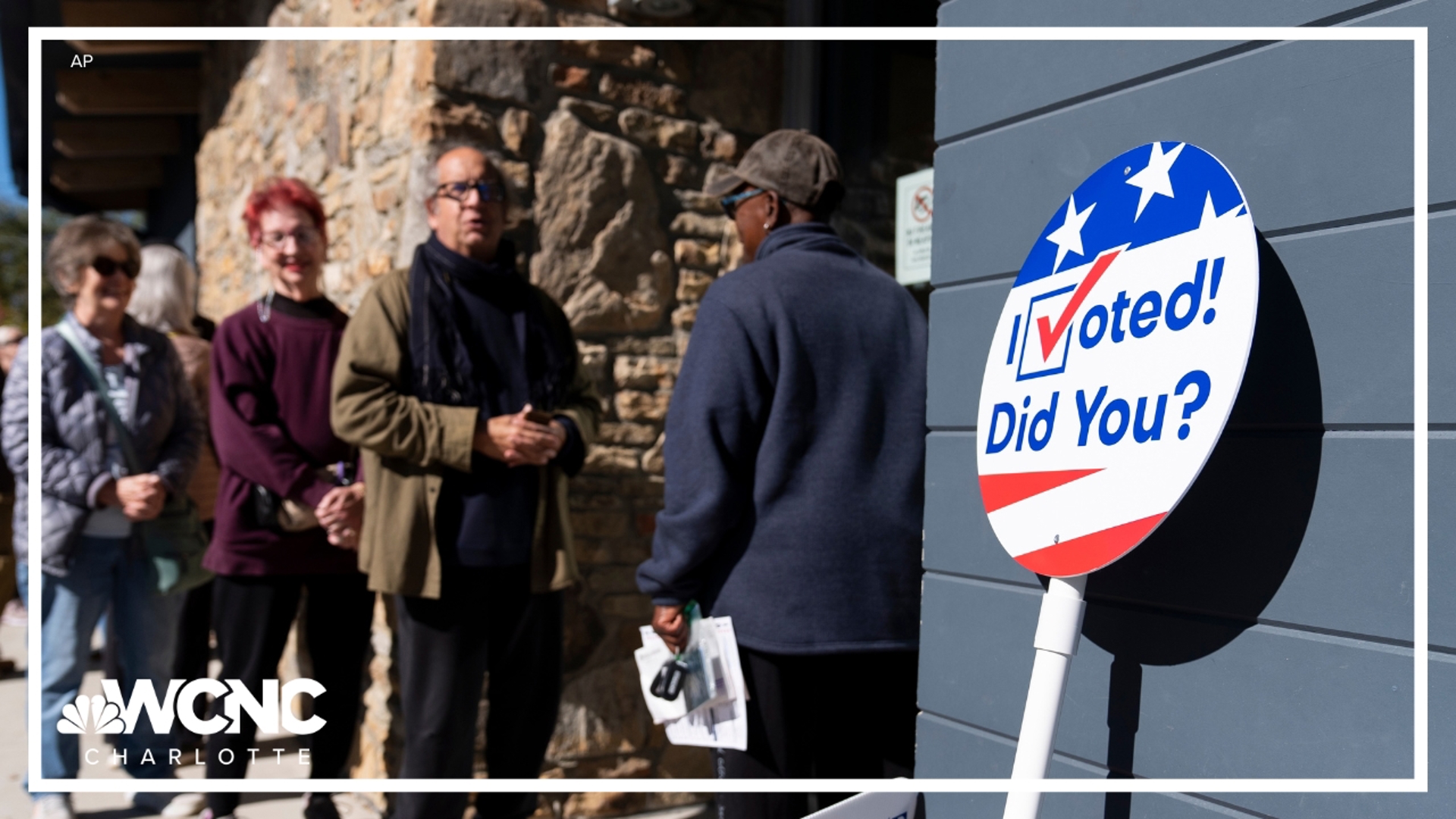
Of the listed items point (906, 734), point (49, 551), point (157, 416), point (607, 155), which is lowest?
point (906, 734)

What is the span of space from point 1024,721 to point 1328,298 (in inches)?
24.4

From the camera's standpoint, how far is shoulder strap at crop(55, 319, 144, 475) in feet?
9.23

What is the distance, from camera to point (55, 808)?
9.48 feet

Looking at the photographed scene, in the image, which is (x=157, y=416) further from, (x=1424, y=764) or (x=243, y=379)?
(x=1424, y=764)

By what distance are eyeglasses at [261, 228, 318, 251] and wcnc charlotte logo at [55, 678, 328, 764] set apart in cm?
127

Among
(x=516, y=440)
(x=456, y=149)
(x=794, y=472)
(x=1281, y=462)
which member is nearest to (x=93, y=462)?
(x=516, y=440)

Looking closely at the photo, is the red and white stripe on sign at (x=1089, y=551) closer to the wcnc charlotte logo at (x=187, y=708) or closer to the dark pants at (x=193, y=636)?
the wcnc charlotte logo at (x=187, y=708)

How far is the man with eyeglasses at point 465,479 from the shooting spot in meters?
2.57

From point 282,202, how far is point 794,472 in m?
1.95

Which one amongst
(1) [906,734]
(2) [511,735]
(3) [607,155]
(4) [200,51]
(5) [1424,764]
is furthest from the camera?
(4) [200,51]

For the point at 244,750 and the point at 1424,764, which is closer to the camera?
the point at 1424,764

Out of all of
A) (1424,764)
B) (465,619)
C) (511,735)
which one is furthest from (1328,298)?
(511,735)

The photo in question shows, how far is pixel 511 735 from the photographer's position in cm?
277

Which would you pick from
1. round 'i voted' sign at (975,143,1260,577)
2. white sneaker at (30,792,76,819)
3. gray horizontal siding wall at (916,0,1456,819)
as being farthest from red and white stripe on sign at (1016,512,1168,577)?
white sneaker at (30,792,76,819)
